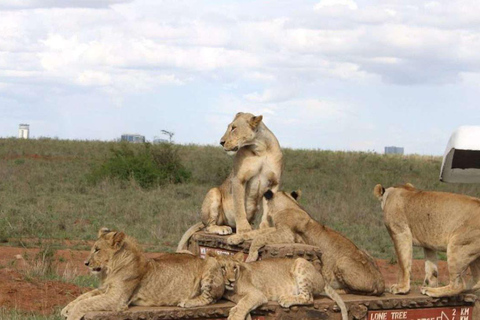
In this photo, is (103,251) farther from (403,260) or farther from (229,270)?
(403,260)

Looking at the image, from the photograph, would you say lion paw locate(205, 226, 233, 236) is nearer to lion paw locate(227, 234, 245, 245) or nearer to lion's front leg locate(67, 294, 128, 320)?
lion paw locate(227, 234, 245, 245)

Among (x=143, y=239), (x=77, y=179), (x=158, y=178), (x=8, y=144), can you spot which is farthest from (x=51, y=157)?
(x=143, y=239)

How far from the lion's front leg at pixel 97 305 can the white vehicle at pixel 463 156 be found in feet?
9.20

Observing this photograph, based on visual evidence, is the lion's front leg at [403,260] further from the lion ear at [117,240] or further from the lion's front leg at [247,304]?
the lion ear at [117,240]

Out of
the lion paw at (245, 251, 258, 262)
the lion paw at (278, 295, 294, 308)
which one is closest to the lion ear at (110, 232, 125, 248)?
the lion paw at (278, 295, 294, 308)

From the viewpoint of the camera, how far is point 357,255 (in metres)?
6.77

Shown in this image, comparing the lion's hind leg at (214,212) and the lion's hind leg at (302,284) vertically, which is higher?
the lion's hind leg at (214,212)

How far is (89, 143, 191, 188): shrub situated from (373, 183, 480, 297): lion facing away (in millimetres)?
15227

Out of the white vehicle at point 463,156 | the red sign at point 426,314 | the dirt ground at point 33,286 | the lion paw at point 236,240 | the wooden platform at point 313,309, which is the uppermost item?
the white vehicle at point 463,156

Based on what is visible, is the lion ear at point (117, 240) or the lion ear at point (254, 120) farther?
the lion ear at point (254, 120)

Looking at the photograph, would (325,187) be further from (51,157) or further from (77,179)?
(51,157)

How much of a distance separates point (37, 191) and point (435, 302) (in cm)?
1554

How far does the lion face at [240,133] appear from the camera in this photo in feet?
24.7

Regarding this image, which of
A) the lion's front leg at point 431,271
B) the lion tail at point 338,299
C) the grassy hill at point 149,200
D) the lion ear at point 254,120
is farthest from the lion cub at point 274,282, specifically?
the grassy hill at point 149,200
